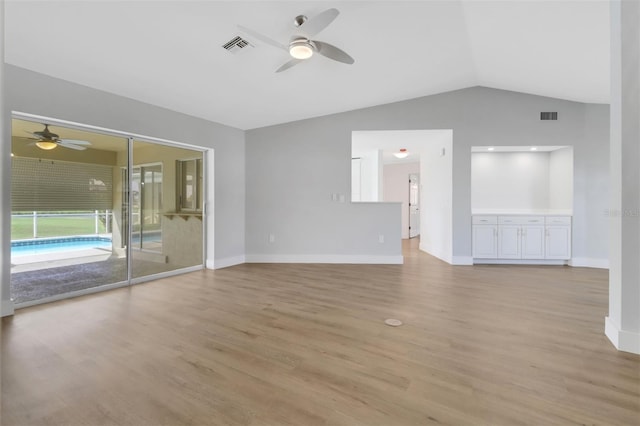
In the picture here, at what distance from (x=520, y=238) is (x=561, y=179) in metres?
1.44

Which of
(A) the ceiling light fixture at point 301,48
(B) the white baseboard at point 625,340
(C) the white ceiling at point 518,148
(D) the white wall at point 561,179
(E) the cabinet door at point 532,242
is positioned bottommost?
(B) the white baseboard at point 625,340

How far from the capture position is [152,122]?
160 inches

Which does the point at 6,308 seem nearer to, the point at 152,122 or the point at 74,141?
the point at 74,141

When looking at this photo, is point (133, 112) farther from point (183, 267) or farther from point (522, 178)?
point (522, 178)

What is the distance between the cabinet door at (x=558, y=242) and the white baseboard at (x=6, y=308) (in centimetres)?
748

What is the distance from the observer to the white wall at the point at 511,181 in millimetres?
5883

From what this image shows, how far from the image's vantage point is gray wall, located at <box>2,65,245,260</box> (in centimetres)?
296

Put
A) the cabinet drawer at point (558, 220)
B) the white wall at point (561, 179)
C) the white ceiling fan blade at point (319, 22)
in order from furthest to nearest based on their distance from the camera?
the white wall at point (561, 179) < the cabinet drawer at point (558, 220) < the white ceiling fan blade at point (319, 22)

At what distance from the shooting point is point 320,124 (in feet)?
17.9

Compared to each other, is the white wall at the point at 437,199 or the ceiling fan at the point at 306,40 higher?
the ceiling fan at the point at 306,40

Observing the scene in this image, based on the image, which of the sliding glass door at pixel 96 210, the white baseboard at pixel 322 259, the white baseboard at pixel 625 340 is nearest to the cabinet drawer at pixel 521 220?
the white baseboard at pixel 322 259

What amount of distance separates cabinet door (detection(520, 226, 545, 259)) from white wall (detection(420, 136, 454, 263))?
1264mm

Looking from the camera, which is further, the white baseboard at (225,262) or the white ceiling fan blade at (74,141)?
the white baseboard at (225,262)

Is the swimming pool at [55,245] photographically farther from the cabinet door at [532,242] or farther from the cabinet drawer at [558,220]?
the cabinet drawer at [558,220]
